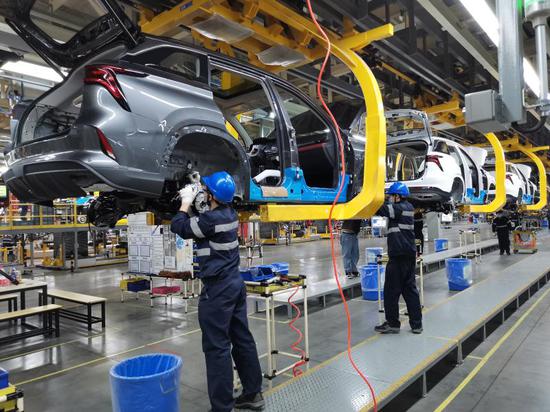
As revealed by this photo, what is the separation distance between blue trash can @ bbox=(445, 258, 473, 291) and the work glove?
6682 mm

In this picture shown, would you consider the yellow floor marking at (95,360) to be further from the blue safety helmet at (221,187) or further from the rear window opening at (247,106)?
the blue safety helmet at (221,187)

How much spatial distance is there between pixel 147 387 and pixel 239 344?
694mm

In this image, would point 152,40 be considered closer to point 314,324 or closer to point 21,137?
point 21,137

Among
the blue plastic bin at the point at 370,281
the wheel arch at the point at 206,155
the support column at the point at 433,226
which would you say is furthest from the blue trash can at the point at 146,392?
the support column at the point at 433,226

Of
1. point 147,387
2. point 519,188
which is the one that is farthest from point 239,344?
point 519,188

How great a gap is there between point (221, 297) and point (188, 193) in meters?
0.74

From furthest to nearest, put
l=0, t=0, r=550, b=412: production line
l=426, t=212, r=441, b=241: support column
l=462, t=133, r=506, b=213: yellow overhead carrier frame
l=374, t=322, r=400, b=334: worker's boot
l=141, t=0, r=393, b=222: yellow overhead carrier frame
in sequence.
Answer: l=426, t=212, r=441, b=241: support column < l=462, t=133, r=506, b=213: yellow overhead carrier frame < l=374, t=322, r=400, b=334: worker's boot < l=141, t=0, r=393, b=222: yellow overhead carrier frame < l=0, t=0, r=550, b=412: production line

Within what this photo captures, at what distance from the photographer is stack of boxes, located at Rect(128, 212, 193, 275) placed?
27.4 feet

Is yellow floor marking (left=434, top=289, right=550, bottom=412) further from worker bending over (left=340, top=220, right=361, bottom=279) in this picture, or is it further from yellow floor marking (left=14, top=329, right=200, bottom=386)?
yellow floor marking (left=14, top=329, right=200, bottom=386)

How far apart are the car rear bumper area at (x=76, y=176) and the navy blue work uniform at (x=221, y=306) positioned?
464 millimetres

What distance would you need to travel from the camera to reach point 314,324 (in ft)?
19.2

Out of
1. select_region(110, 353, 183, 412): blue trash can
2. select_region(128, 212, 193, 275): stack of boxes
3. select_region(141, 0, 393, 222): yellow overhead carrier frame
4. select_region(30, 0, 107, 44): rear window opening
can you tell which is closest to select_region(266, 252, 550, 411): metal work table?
select_region(110, 353, 183, 412): blue trash can

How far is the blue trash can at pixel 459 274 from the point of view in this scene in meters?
7.68

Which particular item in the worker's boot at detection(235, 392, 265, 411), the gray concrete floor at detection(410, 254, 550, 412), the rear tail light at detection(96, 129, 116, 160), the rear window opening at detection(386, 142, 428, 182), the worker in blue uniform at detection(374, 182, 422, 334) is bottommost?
the gray concrete floor at detection(410, 254, 550, 412)
